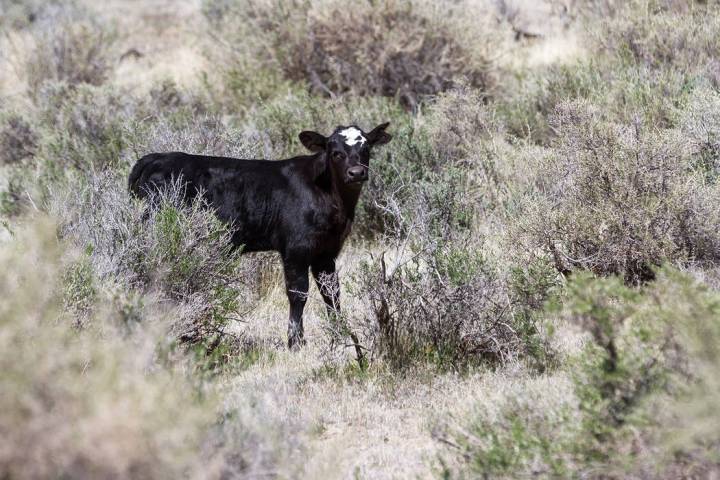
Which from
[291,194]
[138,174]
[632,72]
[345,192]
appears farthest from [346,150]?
[632,72]

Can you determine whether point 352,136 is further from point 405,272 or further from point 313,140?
point 405,272

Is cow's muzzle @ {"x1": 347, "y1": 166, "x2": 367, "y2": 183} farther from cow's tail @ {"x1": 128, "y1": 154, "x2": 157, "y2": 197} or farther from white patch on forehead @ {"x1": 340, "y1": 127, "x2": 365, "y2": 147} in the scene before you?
cow's tail @ {"x1": 128, "y1": 154, "x2": 157, "y2": 197}

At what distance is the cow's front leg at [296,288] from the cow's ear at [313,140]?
96 centimetres

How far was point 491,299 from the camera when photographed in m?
5.73

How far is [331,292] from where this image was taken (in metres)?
6.18

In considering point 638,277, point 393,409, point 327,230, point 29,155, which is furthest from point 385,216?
point 29,155

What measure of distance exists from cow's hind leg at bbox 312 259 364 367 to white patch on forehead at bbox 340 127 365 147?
0.96 metres

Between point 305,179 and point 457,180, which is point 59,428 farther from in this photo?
point 457,180

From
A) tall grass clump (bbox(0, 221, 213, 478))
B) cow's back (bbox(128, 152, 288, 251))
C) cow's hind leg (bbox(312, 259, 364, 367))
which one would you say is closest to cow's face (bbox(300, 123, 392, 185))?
cow's back (bbox(128, 152, 288, 251))

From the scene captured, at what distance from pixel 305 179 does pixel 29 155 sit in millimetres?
7828

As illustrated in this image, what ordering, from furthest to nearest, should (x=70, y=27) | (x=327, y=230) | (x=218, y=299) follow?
(x=70, y=27)
(x=327, y=230)
(x=218, y=299)

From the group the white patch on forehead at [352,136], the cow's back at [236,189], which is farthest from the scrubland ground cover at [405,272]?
the white patch on forehead at [352,136]

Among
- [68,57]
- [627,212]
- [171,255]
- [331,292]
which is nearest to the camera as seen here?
[171,255]

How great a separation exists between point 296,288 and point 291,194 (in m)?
0.76
